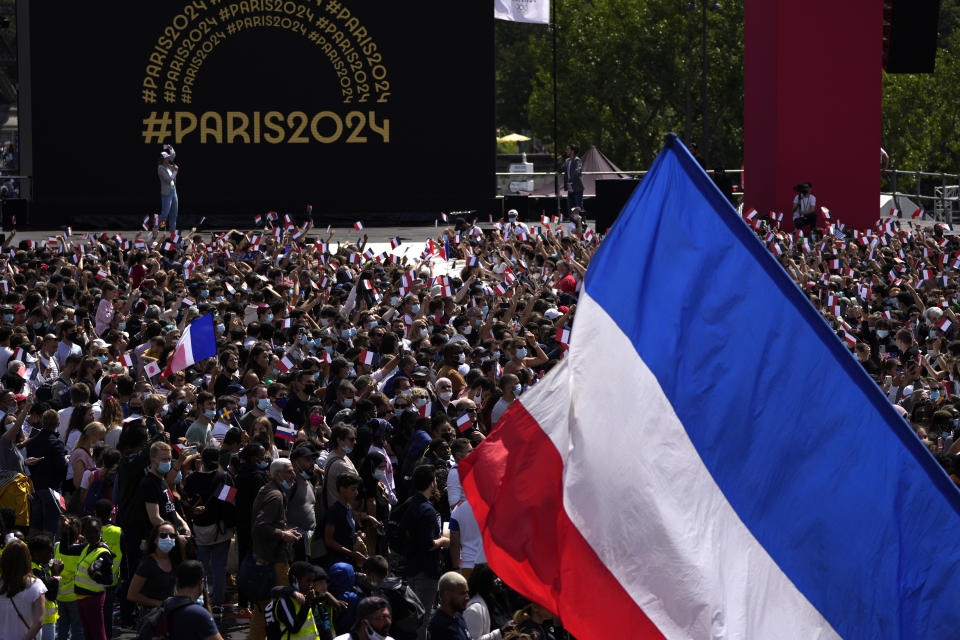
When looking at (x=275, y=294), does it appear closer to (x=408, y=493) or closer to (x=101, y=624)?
(x=408, y=493)

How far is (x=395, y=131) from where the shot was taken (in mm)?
31391

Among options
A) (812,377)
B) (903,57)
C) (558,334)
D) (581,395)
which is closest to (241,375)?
(558,334)

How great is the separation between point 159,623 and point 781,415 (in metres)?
3.97

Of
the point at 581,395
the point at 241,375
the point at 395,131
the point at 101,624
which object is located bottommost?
the point at 101,624

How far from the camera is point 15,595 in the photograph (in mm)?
7473

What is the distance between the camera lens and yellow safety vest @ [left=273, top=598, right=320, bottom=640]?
24.7 ft

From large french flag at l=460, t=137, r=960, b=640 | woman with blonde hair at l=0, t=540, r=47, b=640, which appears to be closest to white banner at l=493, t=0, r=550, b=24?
woman with blonde hair at l=0, t=540, r=47, b=640

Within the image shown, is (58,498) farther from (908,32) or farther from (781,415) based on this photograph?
(908,32)

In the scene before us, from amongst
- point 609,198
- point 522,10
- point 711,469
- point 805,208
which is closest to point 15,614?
point 711,469

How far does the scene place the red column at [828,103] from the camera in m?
27.1

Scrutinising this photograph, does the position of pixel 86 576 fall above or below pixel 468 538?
below

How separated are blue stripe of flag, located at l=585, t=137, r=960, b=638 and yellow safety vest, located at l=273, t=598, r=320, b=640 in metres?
3.34

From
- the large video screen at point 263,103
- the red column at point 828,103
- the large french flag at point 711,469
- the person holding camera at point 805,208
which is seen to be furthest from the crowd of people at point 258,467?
the large video screen at point 263,103

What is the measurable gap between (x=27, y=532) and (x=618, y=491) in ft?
18.8
